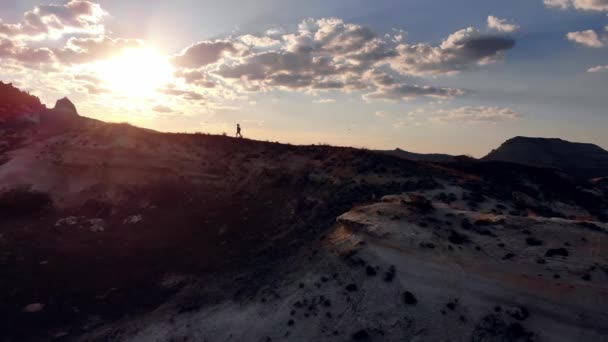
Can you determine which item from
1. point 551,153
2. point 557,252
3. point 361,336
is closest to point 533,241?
point 557,252

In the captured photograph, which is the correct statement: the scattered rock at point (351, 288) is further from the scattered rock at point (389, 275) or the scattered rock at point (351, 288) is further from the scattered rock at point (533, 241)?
the scattered rock at point (533, 241)

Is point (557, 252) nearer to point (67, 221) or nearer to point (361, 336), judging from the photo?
point (361, 336)

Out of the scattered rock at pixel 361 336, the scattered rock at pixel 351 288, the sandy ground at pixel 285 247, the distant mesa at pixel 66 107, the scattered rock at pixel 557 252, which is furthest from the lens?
the distant mesa at pixel 66 107

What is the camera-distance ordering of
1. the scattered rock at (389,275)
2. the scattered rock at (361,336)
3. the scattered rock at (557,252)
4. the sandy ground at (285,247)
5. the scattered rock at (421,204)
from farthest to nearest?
the scattered rock at (421,204) → the scattered rock at (389,275) → the scattered rock at (557,252) → the scattered rock at (361,336) → the sandy ground at (285,247)

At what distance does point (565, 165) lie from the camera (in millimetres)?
98625

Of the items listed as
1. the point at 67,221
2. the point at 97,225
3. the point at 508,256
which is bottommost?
the point at 97,225

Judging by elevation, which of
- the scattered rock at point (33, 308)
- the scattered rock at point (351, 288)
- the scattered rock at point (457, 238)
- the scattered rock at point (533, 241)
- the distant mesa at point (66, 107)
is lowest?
the scattered rock at point (33, 308)

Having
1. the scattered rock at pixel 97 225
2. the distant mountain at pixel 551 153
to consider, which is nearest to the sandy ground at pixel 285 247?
the scattered rock at pixel 97 225

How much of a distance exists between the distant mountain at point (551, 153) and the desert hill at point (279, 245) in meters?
62.9

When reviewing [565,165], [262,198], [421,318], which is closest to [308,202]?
[262,198]

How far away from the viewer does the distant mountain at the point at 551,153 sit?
101938 millimetres

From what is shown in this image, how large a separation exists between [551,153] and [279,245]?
102562 mm

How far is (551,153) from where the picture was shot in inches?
4208

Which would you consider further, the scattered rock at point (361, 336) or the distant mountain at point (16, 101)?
the distant mountain at point (16, 101)
